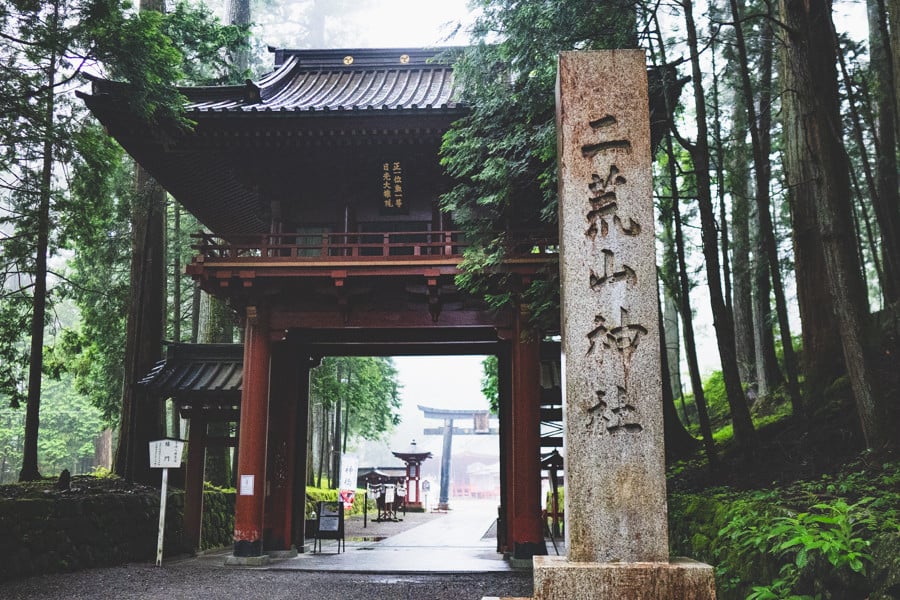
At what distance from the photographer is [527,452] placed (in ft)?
33.6

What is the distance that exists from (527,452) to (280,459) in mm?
4451

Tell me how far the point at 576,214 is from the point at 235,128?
6.78 m

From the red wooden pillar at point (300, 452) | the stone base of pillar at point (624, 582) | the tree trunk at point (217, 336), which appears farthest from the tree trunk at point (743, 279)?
the tree trunk at point (217, 336)

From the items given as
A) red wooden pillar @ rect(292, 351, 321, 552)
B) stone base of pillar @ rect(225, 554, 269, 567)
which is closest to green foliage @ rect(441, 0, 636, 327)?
red wooden pillar @ rect(292, 351, 321, 552)

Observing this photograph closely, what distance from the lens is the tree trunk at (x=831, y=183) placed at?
5.73 m

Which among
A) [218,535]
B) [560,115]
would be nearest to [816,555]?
[560,115]

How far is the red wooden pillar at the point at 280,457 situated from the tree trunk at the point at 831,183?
853 cm

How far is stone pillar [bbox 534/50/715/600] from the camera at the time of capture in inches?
161

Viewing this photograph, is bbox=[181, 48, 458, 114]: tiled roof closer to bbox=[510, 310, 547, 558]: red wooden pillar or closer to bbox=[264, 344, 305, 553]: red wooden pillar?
bbox=[510, 310, 547, 558]: red wooden pillar

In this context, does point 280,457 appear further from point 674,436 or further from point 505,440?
point 674,436

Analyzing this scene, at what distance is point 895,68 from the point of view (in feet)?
23.3

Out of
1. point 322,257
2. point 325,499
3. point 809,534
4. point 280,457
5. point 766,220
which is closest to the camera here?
point 809,534

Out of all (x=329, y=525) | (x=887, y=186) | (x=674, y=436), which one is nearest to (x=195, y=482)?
(x=329, y=525)

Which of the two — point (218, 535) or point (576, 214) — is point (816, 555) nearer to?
point (576, 214)
